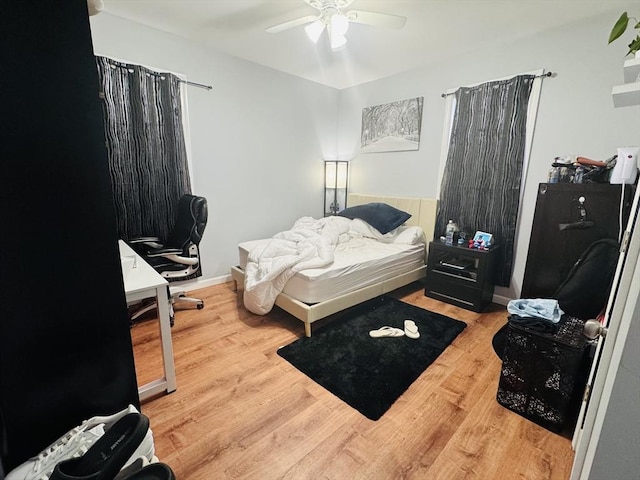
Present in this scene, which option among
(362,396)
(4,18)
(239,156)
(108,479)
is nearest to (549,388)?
(362,396)

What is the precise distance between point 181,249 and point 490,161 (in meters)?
3.14

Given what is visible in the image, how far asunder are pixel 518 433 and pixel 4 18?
249 cm

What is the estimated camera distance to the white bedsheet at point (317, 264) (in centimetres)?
232

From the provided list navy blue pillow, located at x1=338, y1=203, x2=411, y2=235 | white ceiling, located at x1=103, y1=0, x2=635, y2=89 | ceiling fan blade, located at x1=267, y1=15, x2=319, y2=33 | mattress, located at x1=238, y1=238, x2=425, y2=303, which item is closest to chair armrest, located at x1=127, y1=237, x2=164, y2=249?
mattress, located at x1=238, y1=238, x2=425, y2=303

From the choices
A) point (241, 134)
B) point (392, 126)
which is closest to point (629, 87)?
point (392, 126)

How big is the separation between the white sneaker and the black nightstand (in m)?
2.78

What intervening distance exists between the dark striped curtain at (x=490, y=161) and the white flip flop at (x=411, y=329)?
1.22 metres

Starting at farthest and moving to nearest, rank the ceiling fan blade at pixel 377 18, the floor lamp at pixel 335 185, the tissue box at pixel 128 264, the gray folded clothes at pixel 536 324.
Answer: the floor lamp at pixel 335 185 → the ceiling fan blade at pixel 377 18 → the tissue box at pixel 128 264 → the gray folded clothes at pixel 536 324

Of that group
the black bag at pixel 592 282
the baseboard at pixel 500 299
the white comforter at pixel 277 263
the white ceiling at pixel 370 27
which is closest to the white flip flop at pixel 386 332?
the white comforter at pixel 277 263

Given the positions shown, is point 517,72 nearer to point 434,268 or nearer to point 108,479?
point 434,268

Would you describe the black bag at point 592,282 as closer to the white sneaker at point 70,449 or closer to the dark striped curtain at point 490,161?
the dark striped curtain at point 490,161

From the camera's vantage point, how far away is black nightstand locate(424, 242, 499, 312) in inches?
107

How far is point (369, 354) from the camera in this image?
207cm

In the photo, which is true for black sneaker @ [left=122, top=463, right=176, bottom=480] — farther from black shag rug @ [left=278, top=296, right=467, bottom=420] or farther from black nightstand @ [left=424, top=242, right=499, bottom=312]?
black nightstand @ [left=424, top=242, right=499, bottom=312]
